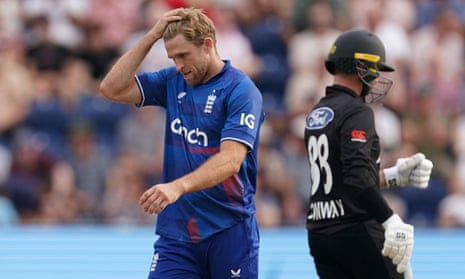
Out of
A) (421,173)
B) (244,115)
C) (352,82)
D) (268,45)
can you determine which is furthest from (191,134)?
(268,45)

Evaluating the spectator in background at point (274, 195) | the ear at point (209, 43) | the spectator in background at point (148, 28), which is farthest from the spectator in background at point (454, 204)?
the ear at point (209, 43)

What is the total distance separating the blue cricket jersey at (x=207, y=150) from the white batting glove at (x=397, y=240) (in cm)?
77

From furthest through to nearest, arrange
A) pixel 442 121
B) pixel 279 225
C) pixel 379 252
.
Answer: pixel 442 121 < pixel 279 225 < pixel 379 252

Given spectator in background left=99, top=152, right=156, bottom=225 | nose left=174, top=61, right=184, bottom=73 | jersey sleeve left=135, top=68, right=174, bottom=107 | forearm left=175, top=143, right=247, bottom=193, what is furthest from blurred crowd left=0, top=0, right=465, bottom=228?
forearm left=175, top=143, right=247, bottom=193

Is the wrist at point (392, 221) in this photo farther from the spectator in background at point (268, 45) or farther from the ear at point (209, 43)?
the spectator in background at point (268, 45)

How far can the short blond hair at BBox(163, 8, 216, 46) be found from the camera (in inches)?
229

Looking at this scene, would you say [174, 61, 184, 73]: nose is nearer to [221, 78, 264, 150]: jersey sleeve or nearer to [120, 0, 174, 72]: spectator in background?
[221, 78, 264, 150]: jersey sleeve

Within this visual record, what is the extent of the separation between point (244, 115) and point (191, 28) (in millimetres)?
519

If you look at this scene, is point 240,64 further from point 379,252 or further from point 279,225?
point 379,252

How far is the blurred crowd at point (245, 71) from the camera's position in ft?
39.8

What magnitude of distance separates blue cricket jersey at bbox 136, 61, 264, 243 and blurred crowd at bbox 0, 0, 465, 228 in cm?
591

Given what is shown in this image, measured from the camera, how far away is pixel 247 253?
238 inches

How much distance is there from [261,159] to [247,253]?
6.08 metres

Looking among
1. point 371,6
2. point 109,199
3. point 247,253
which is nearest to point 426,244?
point 109,199
